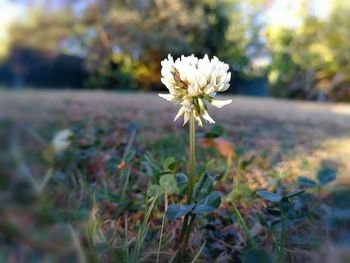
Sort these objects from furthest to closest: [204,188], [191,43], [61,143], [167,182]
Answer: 1. [191,43]
2. [61,143]
3. [167,182]
4. [204,188]

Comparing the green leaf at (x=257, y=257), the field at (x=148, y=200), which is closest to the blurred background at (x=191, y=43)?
the field at (x=148, y=200)

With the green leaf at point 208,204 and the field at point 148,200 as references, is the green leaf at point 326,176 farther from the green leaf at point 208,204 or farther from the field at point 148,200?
the green leaf at point 208,204

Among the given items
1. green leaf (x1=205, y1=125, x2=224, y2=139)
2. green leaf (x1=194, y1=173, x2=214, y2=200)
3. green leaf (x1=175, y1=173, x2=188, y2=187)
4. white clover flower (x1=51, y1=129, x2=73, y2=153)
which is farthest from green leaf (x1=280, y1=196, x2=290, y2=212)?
white clover flower (x1=51, y1=129, x2=73, y2=153)

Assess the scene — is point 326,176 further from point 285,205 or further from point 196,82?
point 196,82

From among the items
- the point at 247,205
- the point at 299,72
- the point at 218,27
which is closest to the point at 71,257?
the point at 247,205

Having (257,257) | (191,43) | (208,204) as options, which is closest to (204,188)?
(208,204)

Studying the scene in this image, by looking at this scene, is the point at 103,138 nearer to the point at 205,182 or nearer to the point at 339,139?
the point at 205,182
